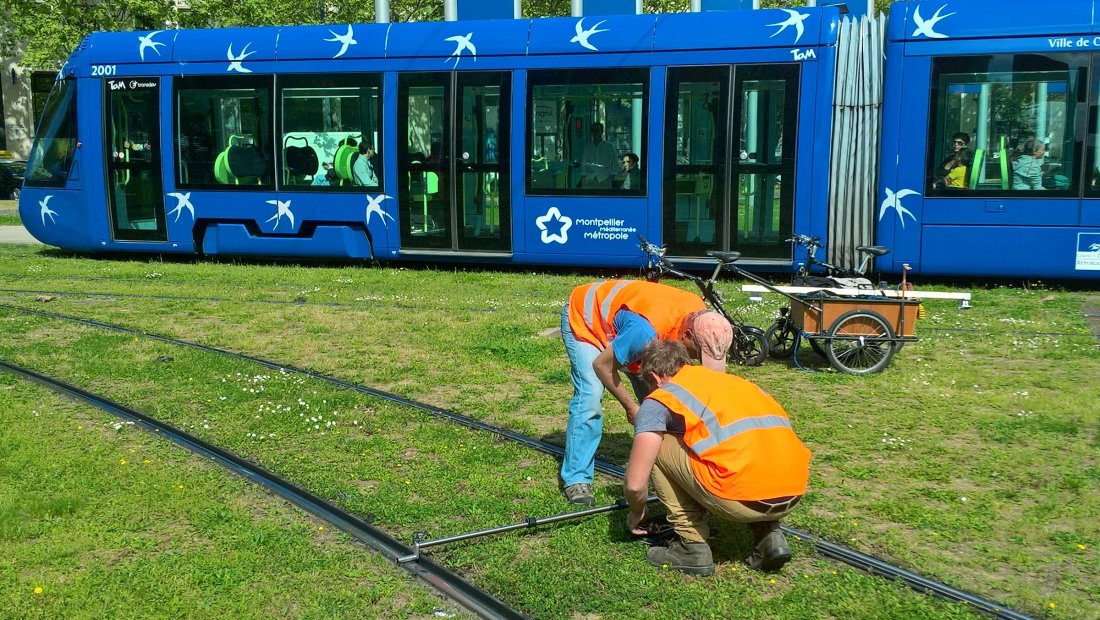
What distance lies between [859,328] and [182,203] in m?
11.0

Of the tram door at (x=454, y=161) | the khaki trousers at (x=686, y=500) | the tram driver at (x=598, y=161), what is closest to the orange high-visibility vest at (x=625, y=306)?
the khaki trousers at (x=686, y=500)

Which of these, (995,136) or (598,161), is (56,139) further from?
(995,136)

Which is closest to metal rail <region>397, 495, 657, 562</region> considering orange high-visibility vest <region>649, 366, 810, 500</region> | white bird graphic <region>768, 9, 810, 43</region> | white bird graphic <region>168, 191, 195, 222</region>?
orange high-visibility vest <region>649, 366, 810, 500</region>

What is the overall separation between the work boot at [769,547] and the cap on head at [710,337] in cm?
70

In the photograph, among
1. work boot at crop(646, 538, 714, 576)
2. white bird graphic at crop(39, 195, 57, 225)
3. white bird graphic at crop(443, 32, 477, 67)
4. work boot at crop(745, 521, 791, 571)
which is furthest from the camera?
white bird graphic at crop(39, 195, 57, 225)

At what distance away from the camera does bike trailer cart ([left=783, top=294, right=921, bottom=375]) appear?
835 cm

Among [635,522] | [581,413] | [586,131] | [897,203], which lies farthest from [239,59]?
[635,522]

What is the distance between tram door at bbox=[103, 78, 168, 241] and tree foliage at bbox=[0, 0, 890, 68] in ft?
42.1

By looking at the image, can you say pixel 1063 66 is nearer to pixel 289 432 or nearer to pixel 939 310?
pixel 939 310

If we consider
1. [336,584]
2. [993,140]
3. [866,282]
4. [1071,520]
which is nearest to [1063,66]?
[993,140]

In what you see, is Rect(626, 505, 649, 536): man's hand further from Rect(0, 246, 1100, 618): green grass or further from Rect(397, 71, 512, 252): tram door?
Rect(397, 71, 512, 252): tram door

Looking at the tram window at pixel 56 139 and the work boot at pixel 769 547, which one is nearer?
the work boot at pixel 769 547

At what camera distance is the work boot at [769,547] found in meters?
4.52

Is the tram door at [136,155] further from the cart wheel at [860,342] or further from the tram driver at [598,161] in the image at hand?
the cart wheel at [860,342]
